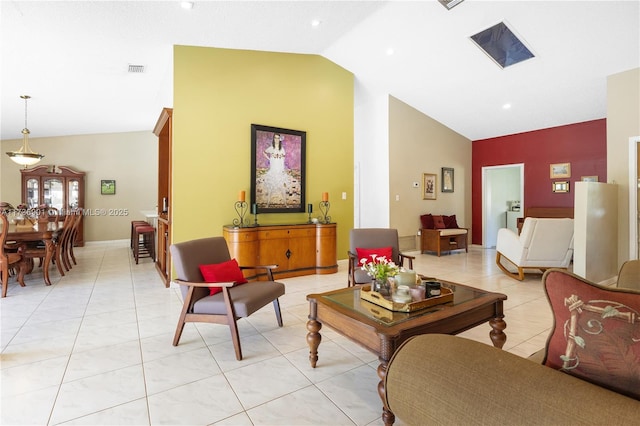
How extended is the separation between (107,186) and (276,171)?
5.88 meters

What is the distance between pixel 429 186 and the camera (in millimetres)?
7637

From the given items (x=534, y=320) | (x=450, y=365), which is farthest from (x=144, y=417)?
(x=534, y=320)

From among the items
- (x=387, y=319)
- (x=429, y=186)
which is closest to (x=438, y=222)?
(x=429, y=186)

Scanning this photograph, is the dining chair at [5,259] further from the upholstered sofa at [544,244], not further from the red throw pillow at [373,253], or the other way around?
the upholstered sofa at [544,244]

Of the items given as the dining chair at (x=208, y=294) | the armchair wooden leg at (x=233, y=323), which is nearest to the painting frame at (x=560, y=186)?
the dining chair at (x=208, y=294)

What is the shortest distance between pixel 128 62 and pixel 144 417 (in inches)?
180

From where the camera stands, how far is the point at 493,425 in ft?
2.85

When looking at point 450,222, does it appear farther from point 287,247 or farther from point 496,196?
point 287,247

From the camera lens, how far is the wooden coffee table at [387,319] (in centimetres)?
170

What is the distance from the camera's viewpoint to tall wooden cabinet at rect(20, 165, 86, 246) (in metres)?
7.73

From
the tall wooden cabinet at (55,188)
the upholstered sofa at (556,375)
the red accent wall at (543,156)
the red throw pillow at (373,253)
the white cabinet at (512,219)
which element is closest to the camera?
the upholstered sofa at (556,375)

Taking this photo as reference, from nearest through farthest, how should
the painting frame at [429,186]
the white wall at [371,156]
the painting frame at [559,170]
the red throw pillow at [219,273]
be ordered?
the red throw pillow at [219,273] < the painting frame at [559,170] < the white wall at [371,156] < the painting frame at [429,186]

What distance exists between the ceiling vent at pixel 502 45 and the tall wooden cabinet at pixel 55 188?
8.94m

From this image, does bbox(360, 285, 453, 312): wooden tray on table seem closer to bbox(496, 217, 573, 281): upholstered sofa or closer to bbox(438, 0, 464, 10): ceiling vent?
bbox(496, 217, 573, 281): upholstered sofa
